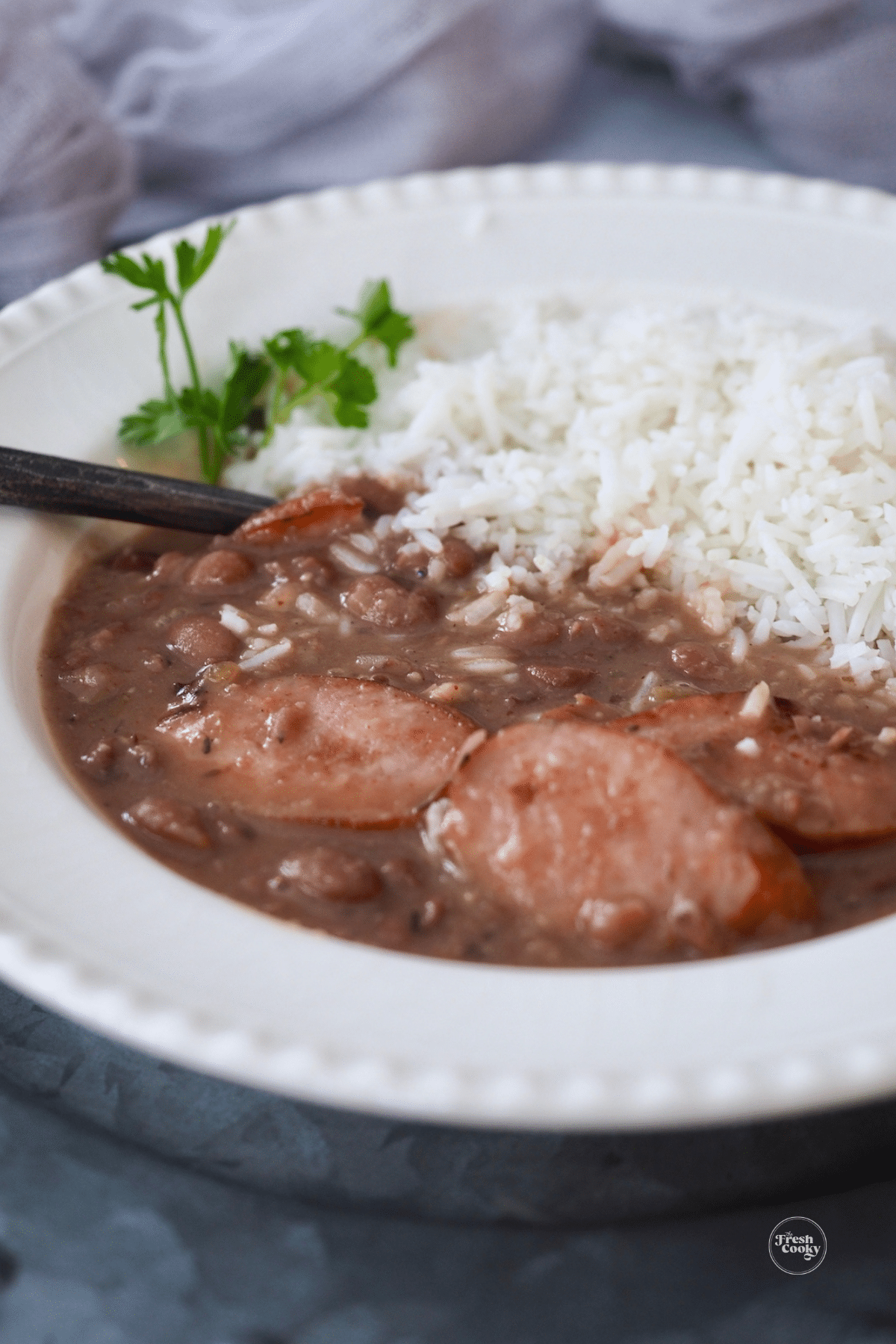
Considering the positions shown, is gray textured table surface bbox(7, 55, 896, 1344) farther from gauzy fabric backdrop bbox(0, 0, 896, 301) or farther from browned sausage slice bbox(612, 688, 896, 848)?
gauzy fabric backdrop bbox(0, 0, 896, 301)

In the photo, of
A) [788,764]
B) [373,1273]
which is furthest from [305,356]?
[373,1273]

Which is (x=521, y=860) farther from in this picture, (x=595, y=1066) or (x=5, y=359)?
(x=5, y=359)

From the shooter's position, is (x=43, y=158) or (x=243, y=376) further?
(x=43, y=158)

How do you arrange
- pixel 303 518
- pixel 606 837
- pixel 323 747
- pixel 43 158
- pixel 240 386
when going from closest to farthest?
pixel 606 837
pixel 323 747
pixel 303 518
pixel 240 386
pixel 43 158

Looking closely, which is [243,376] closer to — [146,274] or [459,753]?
[146,274]

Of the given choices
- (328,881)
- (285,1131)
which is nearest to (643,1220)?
(285,1131)

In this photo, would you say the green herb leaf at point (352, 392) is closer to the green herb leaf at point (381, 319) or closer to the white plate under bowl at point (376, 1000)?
the green herb leaf at point (381, 319)

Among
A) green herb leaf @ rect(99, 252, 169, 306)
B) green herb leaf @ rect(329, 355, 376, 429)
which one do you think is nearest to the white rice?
green herb leaf @ rect(329, 355, 376, 429)
